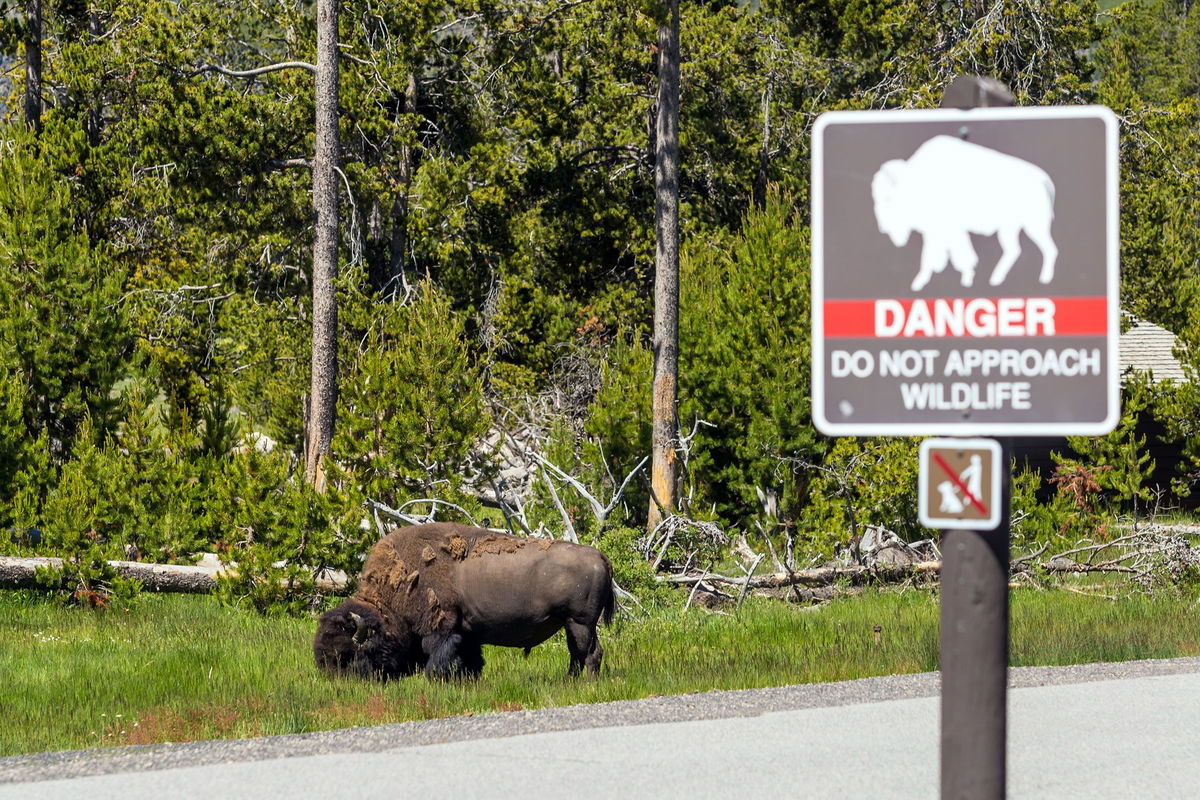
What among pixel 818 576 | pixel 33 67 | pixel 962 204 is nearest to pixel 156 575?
pixel 818 576

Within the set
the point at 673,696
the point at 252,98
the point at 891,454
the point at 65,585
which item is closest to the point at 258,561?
the point at 65,585

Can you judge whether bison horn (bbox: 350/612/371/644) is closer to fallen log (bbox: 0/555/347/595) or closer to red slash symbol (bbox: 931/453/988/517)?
fallen log (bbox: 0/555/347/595)

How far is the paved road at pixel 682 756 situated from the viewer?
7656 mm

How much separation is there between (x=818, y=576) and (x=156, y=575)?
27.9 feet

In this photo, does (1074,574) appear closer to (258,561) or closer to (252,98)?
(258,561)

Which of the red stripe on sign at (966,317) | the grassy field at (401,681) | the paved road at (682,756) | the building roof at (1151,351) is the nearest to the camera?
the red stripe on sign at (966,317)

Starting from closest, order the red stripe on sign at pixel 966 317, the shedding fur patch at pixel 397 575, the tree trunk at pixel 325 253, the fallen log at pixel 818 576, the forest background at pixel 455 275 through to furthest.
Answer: the red stripe on sign at pixel 966 317
the shedding fur patch at pixel 397 575
the fallen log at pixel 818 576
the forest background at pixel 455 275
the tree trunk at pixel 325 253

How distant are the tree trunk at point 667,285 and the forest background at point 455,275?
0.78 metres

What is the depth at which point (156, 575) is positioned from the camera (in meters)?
17.5

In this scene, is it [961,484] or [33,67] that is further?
[33,67]

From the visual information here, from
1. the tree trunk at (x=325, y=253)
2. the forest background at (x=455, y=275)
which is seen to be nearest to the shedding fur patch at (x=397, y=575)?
the forest background at (x=455, y=275)

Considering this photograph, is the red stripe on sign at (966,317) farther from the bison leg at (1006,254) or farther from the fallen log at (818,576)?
the fallen log at (818,576)

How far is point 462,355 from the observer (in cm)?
1744

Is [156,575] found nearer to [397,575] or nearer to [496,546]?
[397,575]
